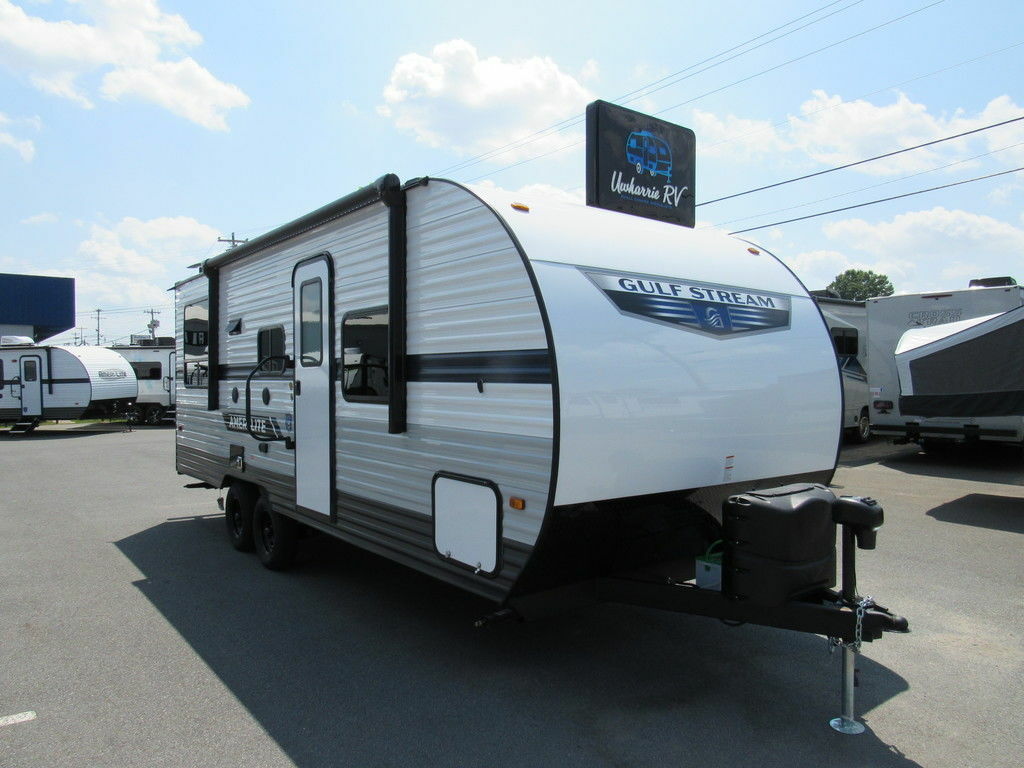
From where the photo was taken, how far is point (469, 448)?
3998 mm

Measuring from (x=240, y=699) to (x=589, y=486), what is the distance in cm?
224

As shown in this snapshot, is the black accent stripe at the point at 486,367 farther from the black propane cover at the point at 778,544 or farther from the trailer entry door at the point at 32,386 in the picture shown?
the trailer entry door at the point at 32,386

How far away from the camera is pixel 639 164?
6.79 m

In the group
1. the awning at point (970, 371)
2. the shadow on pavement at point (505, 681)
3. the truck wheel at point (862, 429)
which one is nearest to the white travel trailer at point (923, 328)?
the truck wheel at point (862, 429)

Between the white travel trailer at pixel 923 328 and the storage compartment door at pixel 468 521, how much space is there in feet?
30.3

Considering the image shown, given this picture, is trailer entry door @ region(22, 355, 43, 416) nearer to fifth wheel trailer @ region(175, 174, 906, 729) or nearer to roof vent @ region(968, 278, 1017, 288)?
fifth wheel trailer @ region(175, 174, 906, 729)

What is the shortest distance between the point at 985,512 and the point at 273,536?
7903mm

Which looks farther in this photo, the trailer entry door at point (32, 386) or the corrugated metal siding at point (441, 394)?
the trailer entry door at point (32, 386)

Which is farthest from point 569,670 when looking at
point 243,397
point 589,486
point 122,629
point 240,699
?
point 243,397

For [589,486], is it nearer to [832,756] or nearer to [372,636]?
[832,756]

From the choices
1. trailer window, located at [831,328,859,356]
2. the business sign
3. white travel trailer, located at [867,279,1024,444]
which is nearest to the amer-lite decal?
the business sign

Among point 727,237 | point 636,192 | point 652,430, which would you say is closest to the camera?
point 652,430

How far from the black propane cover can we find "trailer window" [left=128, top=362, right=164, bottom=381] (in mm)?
25392

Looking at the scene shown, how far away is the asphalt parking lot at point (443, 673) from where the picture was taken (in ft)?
11.3
